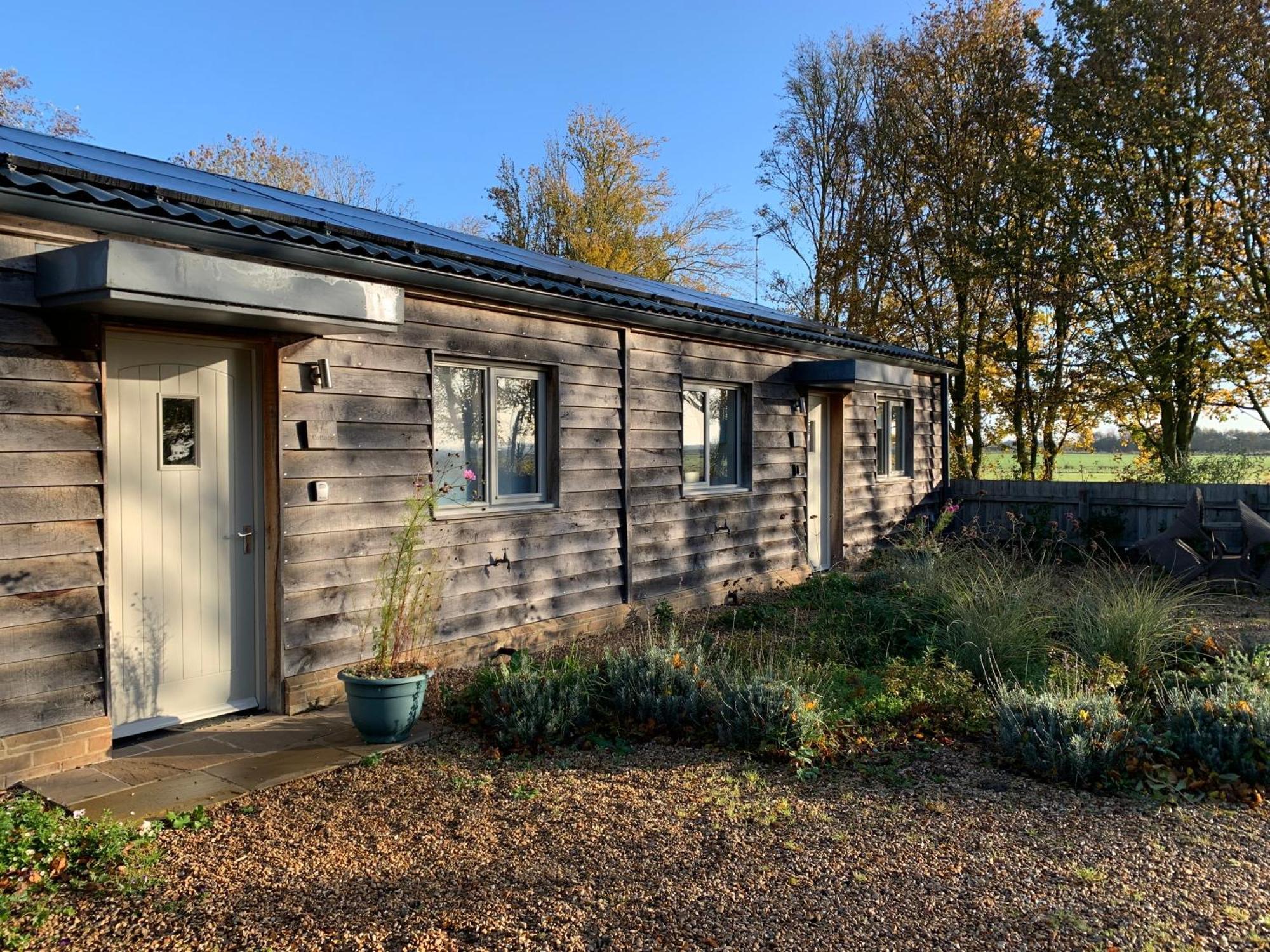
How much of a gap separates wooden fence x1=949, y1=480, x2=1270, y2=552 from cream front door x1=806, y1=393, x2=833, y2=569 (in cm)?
234

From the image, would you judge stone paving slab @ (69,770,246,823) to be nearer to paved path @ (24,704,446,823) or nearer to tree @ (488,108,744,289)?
paved path @ (24,704,446,823)

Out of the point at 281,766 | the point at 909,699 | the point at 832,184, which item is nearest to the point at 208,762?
the point at 281,766

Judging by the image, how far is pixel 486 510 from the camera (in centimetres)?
709

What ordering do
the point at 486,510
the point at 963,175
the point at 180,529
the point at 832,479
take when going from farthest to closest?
the point at 963,175 < the point at 832,479 < the point at 486,510 < the point at 180,529

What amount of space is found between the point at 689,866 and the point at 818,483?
8.79m

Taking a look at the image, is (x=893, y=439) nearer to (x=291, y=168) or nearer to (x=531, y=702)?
(x=531, y=702)

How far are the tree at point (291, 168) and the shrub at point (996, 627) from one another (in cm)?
2140

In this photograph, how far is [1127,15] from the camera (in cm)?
1584

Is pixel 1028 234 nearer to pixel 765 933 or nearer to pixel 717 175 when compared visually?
pixel 717 175

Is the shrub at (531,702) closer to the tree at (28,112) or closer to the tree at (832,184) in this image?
the tree at (832,184)

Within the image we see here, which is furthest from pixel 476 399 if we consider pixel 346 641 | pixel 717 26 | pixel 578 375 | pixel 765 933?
pixel 717 26

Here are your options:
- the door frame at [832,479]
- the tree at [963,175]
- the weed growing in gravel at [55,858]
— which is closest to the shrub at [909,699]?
the weed growing in gravel at [55,858]

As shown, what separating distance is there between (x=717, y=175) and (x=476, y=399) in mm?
22973

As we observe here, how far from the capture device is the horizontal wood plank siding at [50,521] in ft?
14.3
